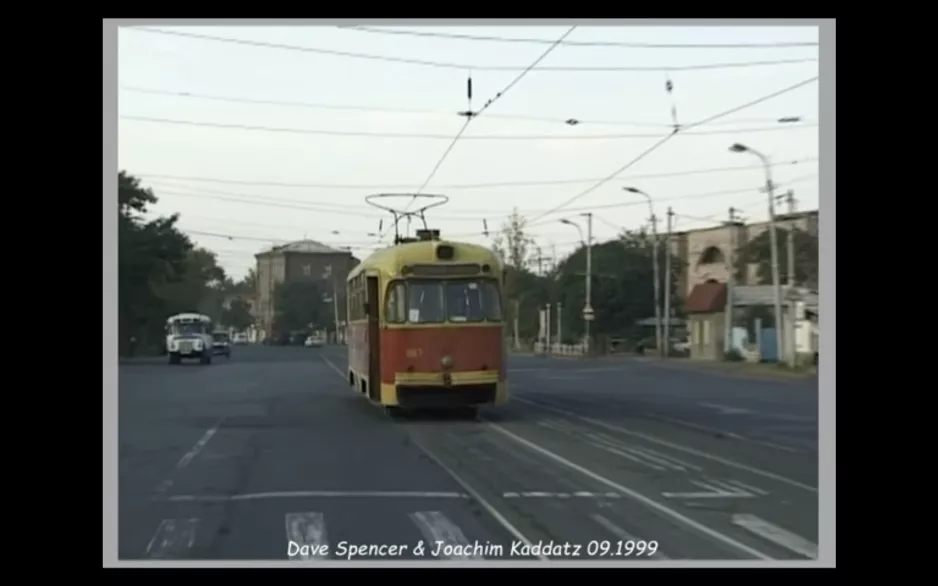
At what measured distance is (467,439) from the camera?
17297mm

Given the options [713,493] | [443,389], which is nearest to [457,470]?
[713,493]

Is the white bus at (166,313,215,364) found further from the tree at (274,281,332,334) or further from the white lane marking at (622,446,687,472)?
the white lane marking at (622,446,687,472)

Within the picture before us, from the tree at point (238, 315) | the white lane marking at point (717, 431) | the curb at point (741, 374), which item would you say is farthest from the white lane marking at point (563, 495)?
the tree at point (238, 315)

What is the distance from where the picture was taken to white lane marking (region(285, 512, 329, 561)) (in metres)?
11.2

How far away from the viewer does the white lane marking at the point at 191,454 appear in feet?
42.7

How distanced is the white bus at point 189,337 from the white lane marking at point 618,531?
443 centimetres

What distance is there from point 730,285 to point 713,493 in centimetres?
401

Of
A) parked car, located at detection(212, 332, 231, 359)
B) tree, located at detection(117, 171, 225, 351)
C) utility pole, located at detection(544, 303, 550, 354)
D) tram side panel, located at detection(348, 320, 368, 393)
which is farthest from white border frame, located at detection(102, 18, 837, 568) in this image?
tram side panel, located at detection(348, 320, 368, 393)

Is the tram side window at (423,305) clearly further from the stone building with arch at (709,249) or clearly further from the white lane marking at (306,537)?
the white lane marking at (306,537)

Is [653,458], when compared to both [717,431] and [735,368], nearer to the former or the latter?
[735,368]

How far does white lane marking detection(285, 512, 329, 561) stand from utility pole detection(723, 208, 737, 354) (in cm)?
533
